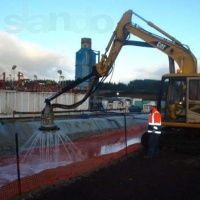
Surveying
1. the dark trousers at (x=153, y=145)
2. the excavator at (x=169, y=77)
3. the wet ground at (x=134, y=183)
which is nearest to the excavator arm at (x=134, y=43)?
the excavator at (x=169, y=77)

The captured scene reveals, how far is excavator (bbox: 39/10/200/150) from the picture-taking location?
12.0m

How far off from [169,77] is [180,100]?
905 millimetres

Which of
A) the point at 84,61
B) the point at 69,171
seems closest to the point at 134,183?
the point at 69,171

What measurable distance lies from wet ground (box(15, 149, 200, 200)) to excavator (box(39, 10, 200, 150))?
180cm

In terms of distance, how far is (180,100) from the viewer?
12.4 metres

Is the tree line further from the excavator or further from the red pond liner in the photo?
the excavator

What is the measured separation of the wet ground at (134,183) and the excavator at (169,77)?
1805 millimetres

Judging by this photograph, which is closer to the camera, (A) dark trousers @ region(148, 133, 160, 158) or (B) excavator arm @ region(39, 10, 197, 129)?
(A) dark trousers @ region(148, 133, 160, 158)

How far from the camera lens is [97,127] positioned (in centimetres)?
1997

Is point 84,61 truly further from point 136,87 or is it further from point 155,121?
point 136,87

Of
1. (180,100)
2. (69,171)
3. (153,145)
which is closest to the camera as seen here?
(69,171)

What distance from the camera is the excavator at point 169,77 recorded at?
473 inches

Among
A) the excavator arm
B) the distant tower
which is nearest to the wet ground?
the excavator arm

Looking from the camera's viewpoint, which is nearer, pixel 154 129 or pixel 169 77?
pixel 154 129
